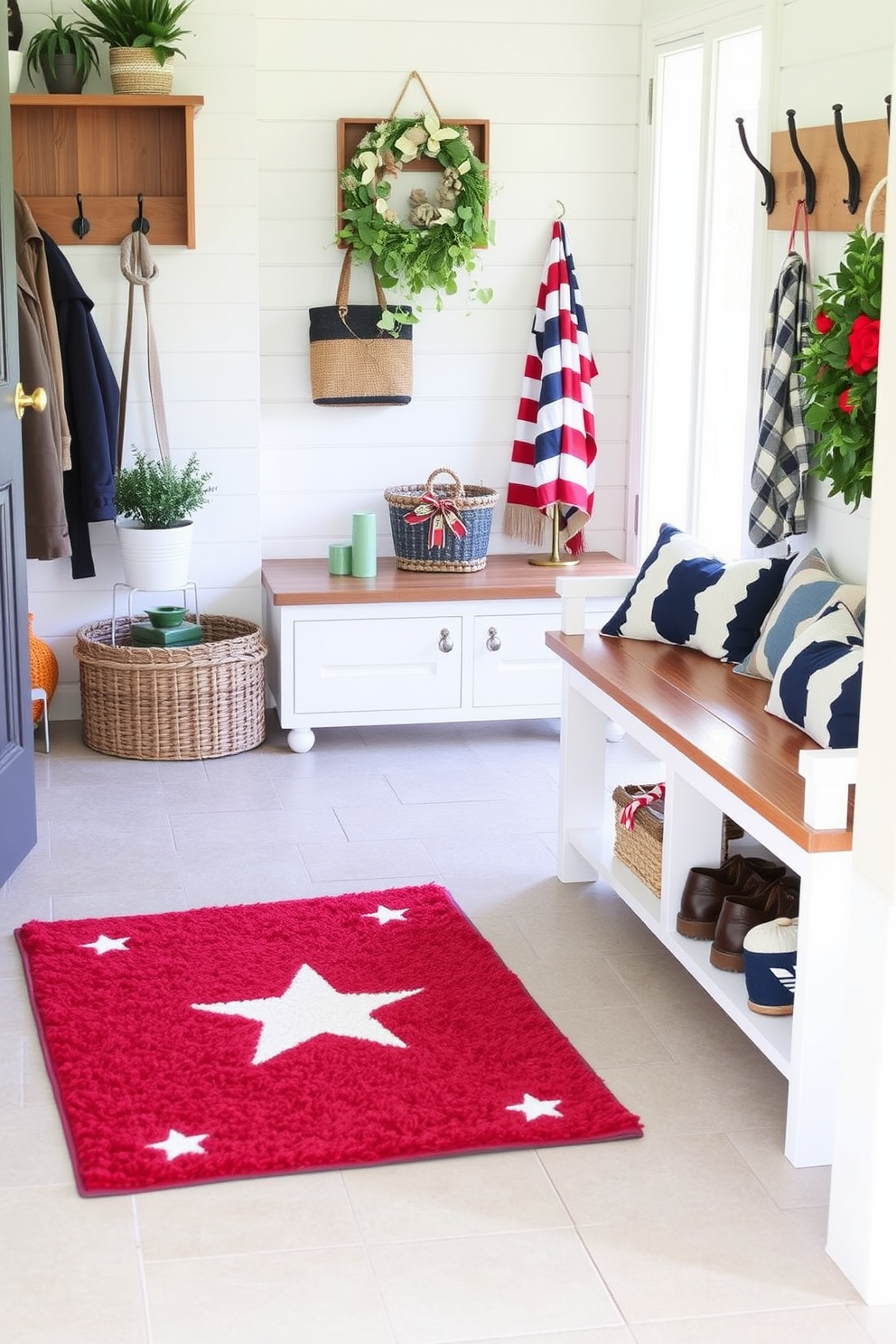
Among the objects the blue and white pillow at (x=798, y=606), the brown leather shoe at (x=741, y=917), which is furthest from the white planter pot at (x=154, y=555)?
the brown leather shoe at (x=741, y=917)

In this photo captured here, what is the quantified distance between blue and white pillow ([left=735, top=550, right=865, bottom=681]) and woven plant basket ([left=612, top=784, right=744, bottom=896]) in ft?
1.11

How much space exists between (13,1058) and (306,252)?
2.82 metres

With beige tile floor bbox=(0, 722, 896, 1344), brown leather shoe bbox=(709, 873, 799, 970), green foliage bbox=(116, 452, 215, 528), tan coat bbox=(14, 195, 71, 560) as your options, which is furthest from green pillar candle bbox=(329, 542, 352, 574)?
brown leather shoe bbox=(709, 873, 799, 970)

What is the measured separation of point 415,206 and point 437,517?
93 centimetres

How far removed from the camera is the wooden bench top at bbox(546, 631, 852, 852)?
2.55 m

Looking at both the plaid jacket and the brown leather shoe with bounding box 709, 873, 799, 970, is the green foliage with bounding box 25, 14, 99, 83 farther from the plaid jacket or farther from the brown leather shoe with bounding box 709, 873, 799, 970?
the brown leather shoe with bounding box 709, 873, 799, 970

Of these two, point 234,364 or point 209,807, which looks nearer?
point 209,807

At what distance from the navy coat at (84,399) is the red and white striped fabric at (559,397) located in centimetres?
127

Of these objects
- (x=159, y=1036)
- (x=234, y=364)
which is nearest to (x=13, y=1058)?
(x=159, y=1036)

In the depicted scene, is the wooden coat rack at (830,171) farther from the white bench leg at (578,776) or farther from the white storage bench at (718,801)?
the white bench leg at (578,776)

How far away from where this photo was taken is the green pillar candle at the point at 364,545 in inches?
185

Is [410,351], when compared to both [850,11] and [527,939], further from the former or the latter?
[527,939]

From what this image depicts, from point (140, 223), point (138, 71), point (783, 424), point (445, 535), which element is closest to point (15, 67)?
point (138, 71)

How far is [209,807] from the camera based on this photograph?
411cm
